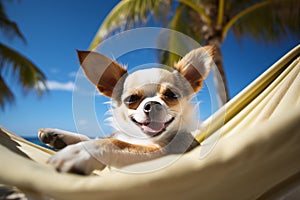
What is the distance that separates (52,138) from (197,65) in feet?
1.99

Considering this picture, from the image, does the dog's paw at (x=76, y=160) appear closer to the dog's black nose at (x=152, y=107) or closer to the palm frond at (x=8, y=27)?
the dog's black nose at (x=152, y=107)

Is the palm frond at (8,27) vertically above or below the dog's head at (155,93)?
above

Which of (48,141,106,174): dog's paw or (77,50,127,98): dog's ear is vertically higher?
(77,50,127,98): dog's ear

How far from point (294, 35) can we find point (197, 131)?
4.53 metres

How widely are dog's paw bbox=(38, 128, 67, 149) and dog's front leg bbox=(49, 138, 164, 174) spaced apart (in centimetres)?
35

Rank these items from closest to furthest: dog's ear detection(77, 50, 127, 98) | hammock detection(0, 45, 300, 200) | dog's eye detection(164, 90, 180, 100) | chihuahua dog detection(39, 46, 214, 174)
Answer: hammock detection(0, 45, 300, 200) < dog's ear detection(77, 50, 127, 98) < chihuahua dog detection(39, 46, 214, 174) < dog's eye detection(164, 90, 180, 100)

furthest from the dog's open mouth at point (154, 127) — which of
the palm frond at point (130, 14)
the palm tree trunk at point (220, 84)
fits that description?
the palm frond at point (130, 14)

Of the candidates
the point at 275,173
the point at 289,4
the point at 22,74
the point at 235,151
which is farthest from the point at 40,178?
the point at 22,74

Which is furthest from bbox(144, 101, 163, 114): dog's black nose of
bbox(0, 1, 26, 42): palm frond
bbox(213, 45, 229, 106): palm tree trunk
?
bbox(0, 1, 26, 42): palm frond

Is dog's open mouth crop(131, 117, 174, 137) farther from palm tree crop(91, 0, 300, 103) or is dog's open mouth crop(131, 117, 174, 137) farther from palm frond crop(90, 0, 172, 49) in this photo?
palm frond crop(90, 0, 172, 49)

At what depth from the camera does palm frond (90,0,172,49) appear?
15.5 feet

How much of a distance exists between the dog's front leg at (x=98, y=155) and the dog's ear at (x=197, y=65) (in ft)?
0.99

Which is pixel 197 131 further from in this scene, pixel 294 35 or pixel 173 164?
pixel 294 35

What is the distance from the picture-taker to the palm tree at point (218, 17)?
4717mm
